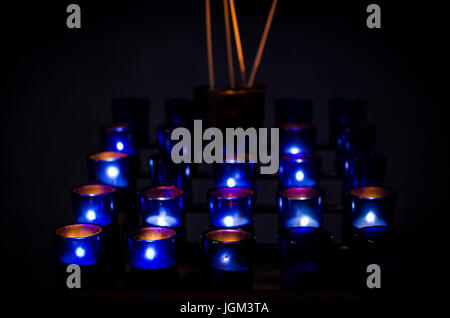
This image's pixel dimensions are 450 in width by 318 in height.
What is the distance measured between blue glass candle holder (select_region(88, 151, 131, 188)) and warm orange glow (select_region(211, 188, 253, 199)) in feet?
0.75

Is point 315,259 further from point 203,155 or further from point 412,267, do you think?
point 203,155

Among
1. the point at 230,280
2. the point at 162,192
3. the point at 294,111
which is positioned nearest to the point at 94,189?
the point at 162,192

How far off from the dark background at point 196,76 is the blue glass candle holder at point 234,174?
21.4 inches

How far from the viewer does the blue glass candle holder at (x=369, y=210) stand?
1.03m

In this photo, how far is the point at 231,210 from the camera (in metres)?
1.04

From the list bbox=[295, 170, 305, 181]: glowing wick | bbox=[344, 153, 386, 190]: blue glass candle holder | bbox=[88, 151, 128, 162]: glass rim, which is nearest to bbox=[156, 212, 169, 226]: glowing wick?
bbox=[88, 151, 128, 162]: glass rim

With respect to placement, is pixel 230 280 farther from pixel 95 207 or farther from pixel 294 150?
pixel 294 150

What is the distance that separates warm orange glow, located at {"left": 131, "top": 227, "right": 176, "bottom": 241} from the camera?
0.98 metres

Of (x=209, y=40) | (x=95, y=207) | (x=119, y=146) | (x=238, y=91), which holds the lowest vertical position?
(x=95, y=207)

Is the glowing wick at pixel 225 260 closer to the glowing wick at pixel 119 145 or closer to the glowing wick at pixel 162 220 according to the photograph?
the glowing wick at pixel 162 220

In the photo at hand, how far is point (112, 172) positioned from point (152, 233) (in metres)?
0.26

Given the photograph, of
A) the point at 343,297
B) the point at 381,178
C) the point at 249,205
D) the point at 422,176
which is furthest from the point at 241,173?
the point at 422,176

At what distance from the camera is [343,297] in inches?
31.5

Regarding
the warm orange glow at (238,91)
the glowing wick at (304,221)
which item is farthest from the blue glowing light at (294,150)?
the glowing wick at (304,221)
